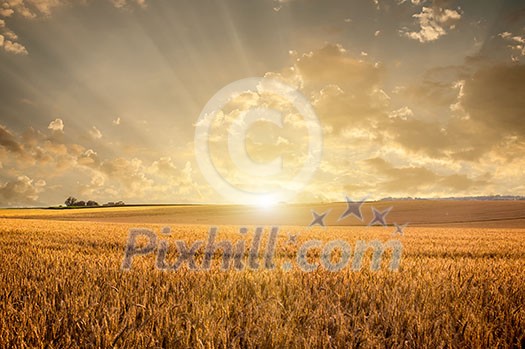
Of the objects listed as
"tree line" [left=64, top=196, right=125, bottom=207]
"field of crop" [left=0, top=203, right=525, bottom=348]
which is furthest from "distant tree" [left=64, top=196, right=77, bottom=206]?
"field of crop" [left=0, top=203, right=525, bottom=348]

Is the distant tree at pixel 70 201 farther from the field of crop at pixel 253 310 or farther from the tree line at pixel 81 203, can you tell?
the field of crop at pixel 253 310

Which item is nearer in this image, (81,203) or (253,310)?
(253,310)

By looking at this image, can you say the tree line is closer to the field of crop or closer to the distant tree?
the distant tree

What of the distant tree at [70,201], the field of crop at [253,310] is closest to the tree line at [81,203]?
the distant tree at [70,201]

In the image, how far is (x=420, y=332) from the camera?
3.13 metres

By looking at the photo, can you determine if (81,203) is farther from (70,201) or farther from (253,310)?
(253,310)

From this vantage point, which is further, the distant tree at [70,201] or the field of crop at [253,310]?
the distant tree at [70,201]

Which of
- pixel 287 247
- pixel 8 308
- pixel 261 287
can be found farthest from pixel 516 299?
pixel 287 247

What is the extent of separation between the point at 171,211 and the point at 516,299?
67.9 meters

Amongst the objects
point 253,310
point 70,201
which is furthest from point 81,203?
point 253,310

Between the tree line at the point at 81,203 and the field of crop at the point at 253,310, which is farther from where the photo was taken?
the tree line at the point at 81,203

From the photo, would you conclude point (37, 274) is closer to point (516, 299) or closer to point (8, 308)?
point (8, 308)

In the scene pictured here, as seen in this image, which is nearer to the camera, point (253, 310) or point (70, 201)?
point (253, 310)

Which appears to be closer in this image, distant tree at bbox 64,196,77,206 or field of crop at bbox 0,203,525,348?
field of crop at bbox 0,203,525,348
